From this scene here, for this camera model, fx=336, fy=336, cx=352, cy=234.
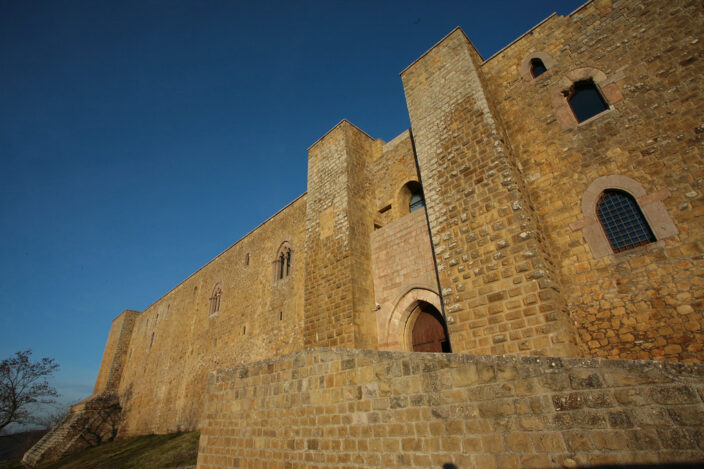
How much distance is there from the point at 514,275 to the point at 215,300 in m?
17.1

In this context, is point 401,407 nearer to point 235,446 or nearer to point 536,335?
point 536,335

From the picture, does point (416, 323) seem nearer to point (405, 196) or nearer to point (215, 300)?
point (405, 196)

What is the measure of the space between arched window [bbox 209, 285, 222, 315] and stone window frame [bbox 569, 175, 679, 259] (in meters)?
17.4

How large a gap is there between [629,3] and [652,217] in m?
4.47

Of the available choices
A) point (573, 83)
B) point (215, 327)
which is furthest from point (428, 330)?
point (215, 327)

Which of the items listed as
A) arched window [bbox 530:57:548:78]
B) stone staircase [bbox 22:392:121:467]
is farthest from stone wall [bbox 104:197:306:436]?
arched window [bbox 530:57:548:78]

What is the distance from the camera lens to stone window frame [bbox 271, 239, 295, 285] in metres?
13.6

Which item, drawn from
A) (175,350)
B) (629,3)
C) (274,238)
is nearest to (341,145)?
(274,238)

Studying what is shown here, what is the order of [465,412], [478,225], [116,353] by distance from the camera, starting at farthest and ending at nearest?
[116,353], [478,225], [465,412]

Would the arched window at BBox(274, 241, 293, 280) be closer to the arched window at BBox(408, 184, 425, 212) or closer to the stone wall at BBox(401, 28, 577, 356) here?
the arched window at BBox(408, 184, 425, 212)

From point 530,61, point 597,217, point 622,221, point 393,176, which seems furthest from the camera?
point 393,176

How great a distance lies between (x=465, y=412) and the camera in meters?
3.37

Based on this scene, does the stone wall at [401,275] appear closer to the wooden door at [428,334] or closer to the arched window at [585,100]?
the wooden door at [428,334]

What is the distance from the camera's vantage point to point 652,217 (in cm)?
538
